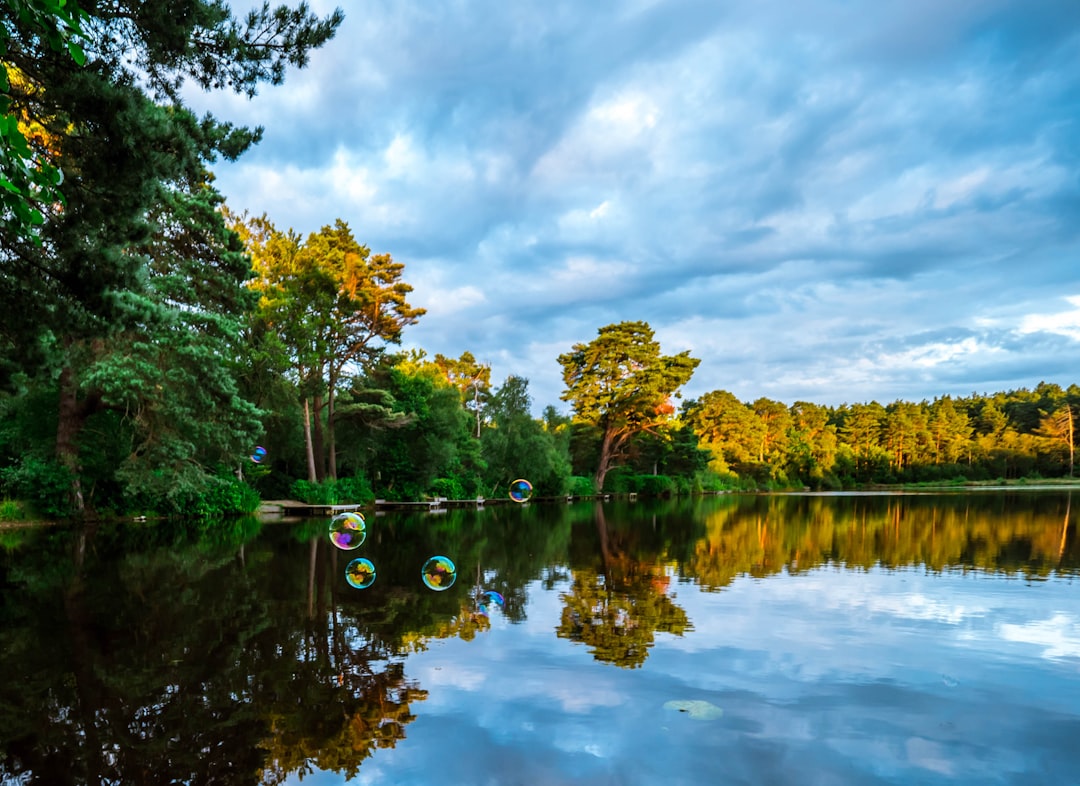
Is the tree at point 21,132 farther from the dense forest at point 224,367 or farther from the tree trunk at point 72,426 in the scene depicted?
the tree trunk at point 72,426

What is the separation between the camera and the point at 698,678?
6.27 meters

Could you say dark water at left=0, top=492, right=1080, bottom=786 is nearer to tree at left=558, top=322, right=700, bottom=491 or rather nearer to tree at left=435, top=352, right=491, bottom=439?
tree at left=558, top=322, right=700, bottom=491

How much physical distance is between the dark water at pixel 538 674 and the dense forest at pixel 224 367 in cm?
367

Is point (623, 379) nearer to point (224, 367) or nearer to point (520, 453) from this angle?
point (520, 453)

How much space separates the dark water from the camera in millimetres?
4527

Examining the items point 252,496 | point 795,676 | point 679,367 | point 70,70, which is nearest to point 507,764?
point 795,676

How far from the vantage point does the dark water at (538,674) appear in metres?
4.53

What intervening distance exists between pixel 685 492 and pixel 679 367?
→ 514 inches

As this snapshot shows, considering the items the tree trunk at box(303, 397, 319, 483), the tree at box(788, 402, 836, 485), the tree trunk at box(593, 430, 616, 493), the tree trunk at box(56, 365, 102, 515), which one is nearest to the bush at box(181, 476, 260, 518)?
the tree trunk at box(303, 397, 319, 483)

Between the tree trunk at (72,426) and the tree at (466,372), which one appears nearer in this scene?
the tree trunk at (72,426)

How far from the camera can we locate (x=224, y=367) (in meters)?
22.5

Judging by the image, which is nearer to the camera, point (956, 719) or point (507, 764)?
point (507, 764)

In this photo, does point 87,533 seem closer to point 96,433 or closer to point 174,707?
point 96,433

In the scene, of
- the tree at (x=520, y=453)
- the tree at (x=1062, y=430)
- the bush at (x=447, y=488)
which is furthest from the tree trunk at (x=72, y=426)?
the tree at (x=1062, y=430)
